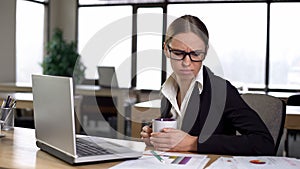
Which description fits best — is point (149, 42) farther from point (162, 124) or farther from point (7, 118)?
point (7, 118)

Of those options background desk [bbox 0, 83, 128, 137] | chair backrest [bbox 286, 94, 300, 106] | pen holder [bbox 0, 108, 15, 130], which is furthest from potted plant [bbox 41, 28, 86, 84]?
pen holder [bbox 0, 108, 15, 130]

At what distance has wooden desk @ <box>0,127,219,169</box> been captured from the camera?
1132mm

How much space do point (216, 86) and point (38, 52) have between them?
20.3 feet

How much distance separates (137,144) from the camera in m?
1.45

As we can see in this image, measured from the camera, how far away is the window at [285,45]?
20.5 ft

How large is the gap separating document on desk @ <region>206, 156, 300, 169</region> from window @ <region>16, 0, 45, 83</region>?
5.90 m

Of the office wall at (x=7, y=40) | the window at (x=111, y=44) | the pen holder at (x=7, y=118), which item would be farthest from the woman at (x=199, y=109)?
the office wall at (x=7, y=40)

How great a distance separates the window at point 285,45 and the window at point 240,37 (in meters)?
0.14

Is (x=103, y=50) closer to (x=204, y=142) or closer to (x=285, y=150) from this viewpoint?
(x=204, y=142)

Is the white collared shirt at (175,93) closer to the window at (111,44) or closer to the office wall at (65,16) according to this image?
the window at (111,44)

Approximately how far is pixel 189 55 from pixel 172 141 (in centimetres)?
27

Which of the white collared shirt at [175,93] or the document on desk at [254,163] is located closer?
the document on desk at [254,163]

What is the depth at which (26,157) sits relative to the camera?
48.3 inches

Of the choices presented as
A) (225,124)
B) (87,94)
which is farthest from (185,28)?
(87,94)
